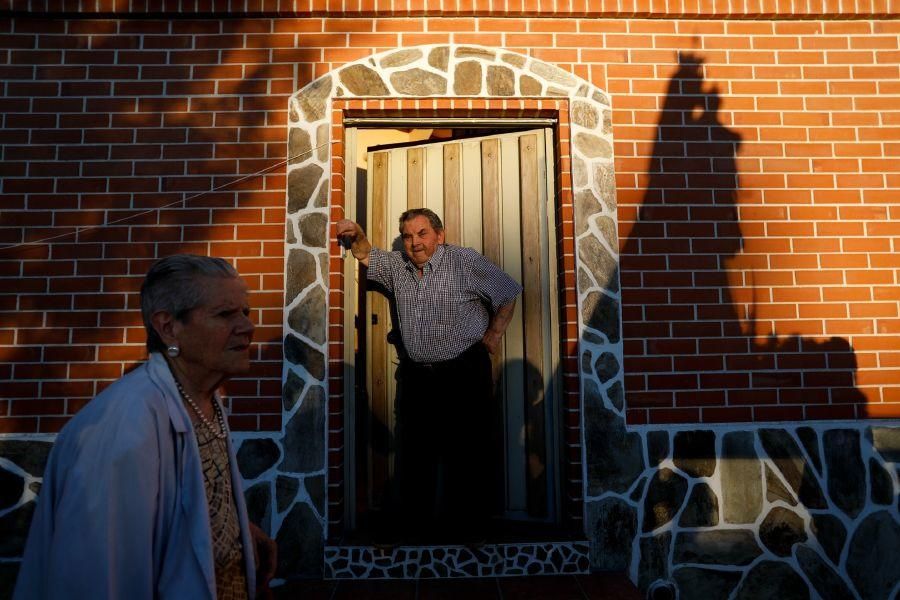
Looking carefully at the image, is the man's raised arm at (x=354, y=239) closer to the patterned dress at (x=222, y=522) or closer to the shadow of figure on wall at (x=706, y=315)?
the shadow of figure on wall at (x=706, y=315)

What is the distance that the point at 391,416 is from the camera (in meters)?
3.73

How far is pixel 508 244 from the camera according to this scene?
3.73 m

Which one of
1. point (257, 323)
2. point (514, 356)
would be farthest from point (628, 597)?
point (257, 323)

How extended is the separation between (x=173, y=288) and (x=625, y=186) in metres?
2.66

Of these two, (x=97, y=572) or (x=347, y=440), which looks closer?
(x=97, y=572)

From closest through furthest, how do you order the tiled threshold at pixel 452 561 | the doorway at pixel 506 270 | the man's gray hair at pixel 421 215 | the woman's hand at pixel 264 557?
the woman's hand at pixel 264 557, the tiled threshold at pixel 452 561, the man's gray hair at pixel 421 215, the doorway at pixel 506 270

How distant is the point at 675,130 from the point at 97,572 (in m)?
3.41

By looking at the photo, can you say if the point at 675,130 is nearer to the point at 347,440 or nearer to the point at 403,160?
the point at 403,160

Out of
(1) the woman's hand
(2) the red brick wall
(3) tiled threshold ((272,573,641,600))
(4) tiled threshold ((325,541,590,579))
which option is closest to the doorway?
(4) tiled threshold ((325,541,590,579))

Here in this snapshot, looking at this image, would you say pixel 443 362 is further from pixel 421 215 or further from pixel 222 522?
pixel 222 522

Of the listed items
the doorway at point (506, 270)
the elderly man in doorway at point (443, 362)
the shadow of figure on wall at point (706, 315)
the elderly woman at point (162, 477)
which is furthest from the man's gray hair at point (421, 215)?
the elderly woman at point (162, 477)

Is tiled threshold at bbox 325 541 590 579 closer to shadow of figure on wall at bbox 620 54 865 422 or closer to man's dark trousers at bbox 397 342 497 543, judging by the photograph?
man's dark trousers at bbox 397 342 497 543

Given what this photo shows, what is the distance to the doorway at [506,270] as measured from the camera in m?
3.54

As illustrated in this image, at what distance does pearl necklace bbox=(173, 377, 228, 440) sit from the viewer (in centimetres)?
151
